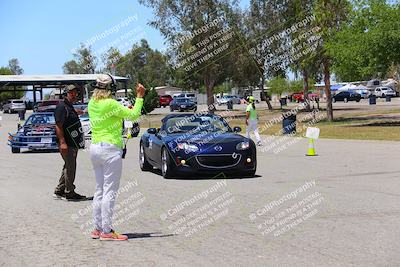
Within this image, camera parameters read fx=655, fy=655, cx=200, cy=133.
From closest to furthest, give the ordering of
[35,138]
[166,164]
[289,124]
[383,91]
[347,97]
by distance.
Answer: [166,164]
[35,138]
[289,124]
[347,97]
[383,91]

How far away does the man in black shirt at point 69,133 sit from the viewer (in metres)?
10.1

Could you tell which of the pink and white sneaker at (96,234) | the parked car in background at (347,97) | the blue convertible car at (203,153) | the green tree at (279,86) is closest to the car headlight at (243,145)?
the blue convertible car at (203,153)

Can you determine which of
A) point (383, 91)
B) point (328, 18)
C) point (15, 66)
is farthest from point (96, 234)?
point (15, 66)

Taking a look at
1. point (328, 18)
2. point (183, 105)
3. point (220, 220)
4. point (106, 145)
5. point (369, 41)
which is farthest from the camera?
point (183, 105)

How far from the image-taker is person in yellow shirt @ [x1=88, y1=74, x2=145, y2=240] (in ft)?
23.4

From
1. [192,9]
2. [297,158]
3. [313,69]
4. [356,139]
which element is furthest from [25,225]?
[192,9]

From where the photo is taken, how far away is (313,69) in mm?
40781

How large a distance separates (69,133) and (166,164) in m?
3.38

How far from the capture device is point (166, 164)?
13.3 metres

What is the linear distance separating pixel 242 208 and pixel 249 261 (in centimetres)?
319

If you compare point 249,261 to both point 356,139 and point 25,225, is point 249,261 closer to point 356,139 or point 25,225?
point 25,225

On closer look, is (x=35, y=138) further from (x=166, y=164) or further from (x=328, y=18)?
(x=328, y=18)

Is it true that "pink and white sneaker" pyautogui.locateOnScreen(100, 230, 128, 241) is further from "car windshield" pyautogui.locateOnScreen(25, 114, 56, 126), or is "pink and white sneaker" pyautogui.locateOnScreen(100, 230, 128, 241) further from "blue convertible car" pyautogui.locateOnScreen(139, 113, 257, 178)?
"car windshield" pyautogui.locateOnScreen(25, 114, 56, 126)

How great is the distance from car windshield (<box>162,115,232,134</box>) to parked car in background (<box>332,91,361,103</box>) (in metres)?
65.8
